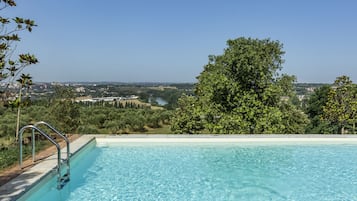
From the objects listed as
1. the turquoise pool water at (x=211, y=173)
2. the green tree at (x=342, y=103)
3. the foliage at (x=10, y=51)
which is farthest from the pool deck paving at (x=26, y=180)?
the green tree at (x=342, y=103)

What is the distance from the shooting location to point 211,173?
5.80 metres

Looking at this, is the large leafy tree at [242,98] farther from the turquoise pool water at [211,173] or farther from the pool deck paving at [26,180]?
the pool deck paving at [26,180]

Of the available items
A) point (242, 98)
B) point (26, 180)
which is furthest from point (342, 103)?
point (26, 180)

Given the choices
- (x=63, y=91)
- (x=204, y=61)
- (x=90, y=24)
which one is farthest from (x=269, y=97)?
(x=90, y=24)

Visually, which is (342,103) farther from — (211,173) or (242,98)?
(211,173)

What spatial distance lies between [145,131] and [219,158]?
1759 cm

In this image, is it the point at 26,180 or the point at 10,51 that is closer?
the point at 26,180

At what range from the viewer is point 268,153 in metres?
7.29

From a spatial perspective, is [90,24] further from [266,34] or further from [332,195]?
[332,195]

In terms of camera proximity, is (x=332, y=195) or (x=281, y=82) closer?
(x=332, y=195)

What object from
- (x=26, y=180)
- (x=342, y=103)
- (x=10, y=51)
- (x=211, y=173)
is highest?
(x=10, y=51)

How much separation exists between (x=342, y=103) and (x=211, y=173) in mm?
13324

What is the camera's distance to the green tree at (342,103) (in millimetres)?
16000

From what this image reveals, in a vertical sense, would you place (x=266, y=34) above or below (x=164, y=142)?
above
